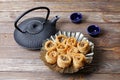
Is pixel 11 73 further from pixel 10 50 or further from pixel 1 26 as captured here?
pixel 1 26

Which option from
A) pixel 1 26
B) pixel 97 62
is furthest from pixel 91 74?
pixel 1 26

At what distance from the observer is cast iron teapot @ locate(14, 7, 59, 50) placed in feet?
4.16

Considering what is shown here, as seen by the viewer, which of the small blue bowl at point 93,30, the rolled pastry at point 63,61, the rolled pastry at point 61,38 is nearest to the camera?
the rolled pastry at point 63,61

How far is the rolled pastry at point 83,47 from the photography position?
45.9 inches

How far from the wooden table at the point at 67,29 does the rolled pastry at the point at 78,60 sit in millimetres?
66

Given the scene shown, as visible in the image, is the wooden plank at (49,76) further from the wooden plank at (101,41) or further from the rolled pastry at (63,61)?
the wooden plank at (101,41)

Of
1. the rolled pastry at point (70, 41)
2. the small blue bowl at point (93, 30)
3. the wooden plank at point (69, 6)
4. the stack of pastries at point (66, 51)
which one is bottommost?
the stack of pastries at point (66, 51)

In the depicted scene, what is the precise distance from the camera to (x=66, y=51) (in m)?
1.18

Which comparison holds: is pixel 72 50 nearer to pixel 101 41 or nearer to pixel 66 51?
pixel 66 51

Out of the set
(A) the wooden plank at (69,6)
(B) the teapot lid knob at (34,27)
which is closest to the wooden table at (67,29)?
(A) the wooden plank at (69,6)

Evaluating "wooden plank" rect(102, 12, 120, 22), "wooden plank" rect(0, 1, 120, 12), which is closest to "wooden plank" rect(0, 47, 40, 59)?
"wooden plank" rect(0, 1, 120, 12)

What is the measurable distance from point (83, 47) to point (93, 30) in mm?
234

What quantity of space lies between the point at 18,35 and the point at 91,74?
16.7 inches

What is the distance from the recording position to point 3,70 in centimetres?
121
